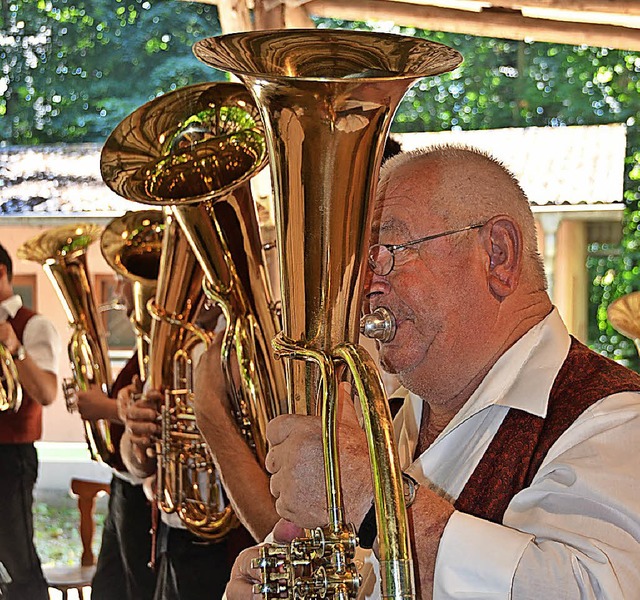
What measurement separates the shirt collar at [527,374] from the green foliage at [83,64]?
1063 centimetres

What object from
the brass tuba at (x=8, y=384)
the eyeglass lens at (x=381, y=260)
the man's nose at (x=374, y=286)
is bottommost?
the man's nose at (x=374, y=286)

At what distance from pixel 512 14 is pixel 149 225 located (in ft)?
7.33

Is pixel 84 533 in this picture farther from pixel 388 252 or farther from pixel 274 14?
pixel 388 252

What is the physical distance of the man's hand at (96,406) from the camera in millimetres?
3836

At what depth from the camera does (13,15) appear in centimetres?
1220

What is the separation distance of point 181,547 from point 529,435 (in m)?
1.75

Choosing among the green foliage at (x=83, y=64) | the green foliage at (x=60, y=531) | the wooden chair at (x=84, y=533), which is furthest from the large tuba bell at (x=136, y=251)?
the green foliage at (x=83, y=64)

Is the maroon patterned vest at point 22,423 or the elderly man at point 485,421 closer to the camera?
the elderly man at point 485,421

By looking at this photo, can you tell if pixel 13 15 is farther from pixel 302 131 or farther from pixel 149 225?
pixel 302 131

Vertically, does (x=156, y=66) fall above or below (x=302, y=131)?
above

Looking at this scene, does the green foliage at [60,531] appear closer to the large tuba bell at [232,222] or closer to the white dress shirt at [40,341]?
the white dress shirt at [40,341]

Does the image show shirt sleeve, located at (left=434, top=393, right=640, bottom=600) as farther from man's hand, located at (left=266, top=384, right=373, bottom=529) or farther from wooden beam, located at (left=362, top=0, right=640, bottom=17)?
wooden beam, located at (left=362, top=0, right=640, bottom=17)

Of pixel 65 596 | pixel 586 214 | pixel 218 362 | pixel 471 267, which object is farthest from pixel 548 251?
pixel 471 267

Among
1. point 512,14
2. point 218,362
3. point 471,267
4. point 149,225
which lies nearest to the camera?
point 471,267
